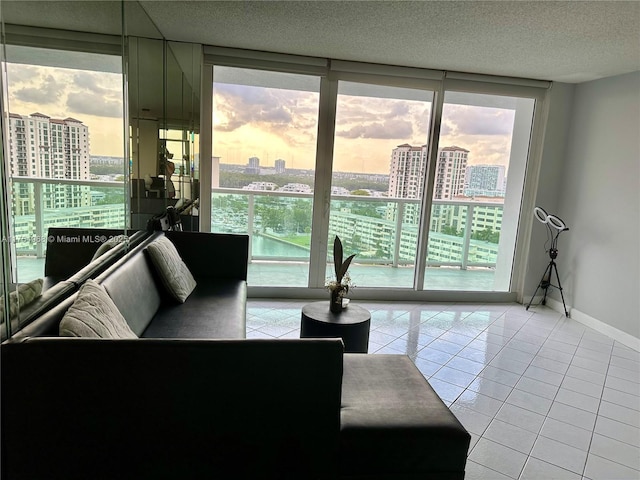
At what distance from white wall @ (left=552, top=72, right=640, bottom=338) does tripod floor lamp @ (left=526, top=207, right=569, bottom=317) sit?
7 centimetres

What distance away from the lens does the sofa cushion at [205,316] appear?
2143 millimetres

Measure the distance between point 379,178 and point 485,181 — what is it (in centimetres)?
125

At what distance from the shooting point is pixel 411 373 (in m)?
1.94

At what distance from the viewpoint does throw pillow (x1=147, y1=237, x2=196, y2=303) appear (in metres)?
2.54

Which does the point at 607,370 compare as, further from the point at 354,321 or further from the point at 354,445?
the point at 354,445

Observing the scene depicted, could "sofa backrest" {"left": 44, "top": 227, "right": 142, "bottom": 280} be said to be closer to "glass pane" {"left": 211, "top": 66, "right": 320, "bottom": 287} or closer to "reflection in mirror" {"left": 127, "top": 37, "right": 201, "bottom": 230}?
"reflection in mirror" {"left": 127, "top": 37, "right": 201, "bottom": 230}

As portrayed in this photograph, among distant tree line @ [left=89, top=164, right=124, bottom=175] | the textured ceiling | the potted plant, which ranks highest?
the textured ceiling

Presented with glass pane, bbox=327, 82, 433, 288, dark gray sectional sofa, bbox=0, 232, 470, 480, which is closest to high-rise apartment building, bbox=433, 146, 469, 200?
glass pane, bbox=327, 82, 433, 288

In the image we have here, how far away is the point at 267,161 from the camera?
172 inches

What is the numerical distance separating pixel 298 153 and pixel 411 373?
283 centimetres

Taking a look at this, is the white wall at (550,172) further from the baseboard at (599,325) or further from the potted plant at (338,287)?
the potted plant at (338,287)

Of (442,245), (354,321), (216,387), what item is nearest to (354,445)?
(216,387)

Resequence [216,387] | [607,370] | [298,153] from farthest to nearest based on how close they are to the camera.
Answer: [298,153] → [607,370] → [216,387]

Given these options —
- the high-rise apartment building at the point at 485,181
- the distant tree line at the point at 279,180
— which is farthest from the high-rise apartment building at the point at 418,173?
the distant tree line at the point at 279,180
